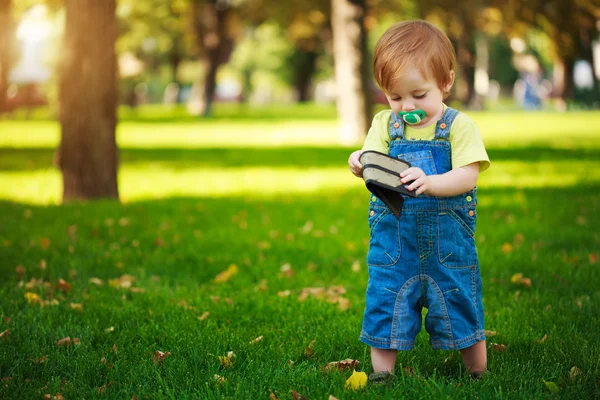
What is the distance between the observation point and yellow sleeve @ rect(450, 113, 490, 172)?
3.25 m

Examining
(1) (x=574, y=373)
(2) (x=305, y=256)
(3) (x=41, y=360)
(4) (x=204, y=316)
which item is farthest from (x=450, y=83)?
(2) (x=305, y=256)

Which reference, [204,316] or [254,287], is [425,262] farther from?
[254,287]

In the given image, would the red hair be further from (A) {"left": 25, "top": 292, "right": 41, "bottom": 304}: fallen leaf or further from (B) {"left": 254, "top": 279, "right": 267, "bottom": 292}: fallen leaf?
(A) {"left": 25, "top": 292, "right": 41, "bottom": 304}: fallen leaf

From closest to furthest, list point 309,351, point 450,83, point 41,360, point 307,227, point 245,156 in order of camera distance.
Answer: point 450,83, point 41,360, point 309,351, point 307,227, point 245,156

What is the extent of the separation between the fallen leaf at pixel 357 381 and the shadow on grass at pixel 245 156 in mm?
10606

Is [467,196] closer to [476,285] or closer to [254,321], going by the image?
[476,285]

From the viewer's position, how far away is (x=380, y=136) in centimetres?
346

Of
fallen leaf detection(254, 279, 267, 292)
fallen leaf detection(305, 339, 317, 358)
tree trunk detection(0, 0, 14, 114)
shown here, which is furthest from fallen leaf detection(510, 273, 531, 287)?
tree trunk detection(0, 0, 14, 114)

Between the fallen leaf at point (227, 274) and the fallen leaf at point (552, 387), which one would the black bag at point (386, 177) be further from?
the fallen leaf at point (227, 274)

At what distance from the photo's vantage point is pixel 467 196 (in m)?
3.38

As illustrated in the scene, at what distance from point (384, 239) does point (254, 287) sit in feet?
7.63

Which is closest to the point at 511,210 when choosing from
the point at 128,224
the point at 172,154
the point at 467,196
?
the point at 128,224

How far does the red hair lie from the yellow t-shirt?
0.20m

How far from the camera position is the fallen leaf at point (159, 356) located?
3757mm
